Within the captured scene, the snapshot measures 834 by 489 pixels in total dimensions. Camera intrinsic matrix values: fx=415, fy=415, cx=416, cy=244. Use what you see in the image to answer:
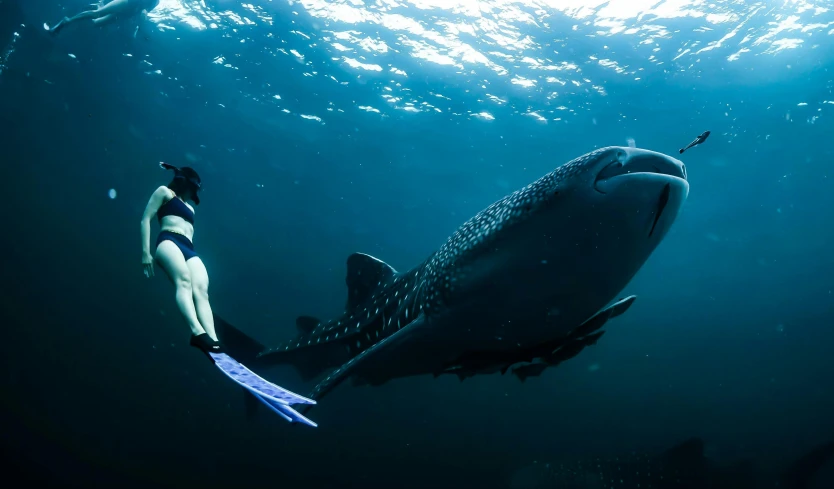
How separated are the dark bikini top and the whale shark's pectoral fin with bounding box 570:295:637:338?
446cm

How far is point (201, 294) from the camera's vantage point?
434 centimetres

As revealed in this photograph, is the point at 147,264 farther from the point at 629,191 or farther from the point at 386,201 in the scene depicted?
the point at 386,201

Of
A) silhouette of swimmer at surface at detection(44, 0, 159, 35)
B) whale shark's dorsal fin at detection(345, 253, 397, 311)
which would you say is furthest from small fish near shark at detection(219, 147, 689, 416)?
silhouette of swimmer at surface at detection(44, 0, 159, 35)

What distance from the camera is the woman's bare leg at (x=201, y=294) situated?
4168mm

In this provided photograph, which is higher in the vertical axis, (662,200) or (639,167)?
(639,167)

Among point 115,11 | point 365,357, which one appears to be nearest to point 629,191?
point 365,357

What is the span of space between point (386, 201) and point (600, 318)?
2348 centimetres

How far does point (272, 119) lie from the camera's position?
800 inches

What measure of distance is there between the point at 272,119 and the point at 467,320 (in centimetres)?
1938

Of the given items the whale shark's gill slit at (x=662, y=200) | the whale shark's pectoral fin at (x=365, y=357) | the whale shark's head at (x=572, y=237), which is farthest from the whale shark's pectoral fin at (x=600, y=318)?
the whale shark's pectoral fin at (x=365, y=357)

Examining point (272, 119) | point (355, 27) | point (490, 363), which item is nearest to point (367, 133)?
point (272, 119)

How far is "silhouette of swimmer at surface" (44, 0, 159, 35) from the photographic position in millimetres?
13016

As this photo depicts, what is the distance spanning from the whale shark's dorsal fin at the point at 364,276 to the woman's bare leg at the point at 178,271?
2441 mm

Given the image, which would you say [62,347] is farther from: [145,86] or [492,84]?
[492,84]
